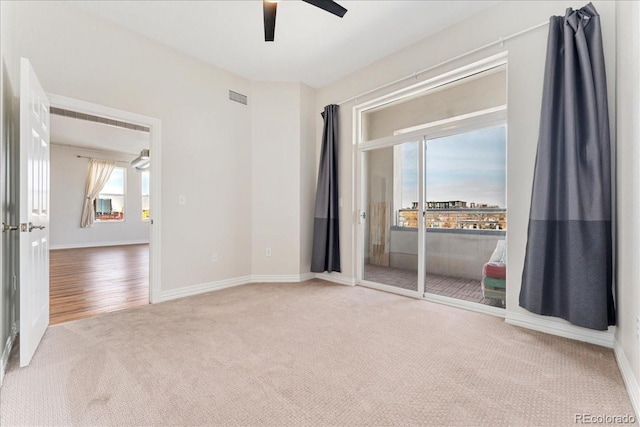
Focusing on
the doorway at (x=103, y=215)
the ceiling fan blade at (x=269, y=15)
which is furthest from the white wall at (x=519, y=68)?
the doorway at (x=103, y=215)

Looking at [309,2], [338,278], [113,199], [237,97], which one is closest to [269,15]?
[309,2]

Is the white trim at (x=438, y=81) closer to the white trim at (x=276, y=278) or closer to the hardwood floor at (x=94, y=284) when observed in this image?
the white trim at (x=276, y=278)

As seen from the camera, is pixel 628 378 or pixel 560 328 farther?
pixel 560 328

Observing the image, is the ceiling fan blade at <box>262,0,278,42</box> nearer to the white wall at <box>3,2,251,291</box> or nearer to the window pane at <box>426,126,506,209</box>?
the white wall at <box>3,2,251,291</box>

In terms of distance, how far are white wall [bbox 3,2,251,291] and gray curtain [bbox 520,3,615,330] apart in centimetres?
333

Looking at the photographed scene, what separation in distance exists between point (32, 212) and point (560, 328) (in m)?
3.96

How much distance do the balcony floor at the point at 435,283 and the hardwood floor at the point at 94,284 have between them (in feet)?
9.14

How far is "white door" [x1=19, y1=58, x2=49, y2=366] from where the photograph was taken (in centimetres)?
185

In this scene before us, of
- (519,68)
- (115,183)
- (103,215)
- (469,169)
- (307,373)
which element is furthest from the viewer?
(115,183)

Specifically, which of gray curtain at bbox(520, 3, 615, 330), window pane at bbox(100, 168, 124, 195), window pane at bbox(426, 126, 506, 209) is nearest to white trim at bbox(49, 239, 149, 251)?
window pane at bbox(100, 168, 124, 195)

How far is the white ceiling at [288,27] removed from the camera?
273 centimetres

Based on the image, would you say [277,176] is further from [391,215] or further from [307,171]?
[391,215]

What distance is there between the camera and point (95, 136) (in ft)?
22.8

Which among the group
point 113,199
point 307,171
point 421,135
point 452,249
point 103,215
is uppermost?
point 421,135
